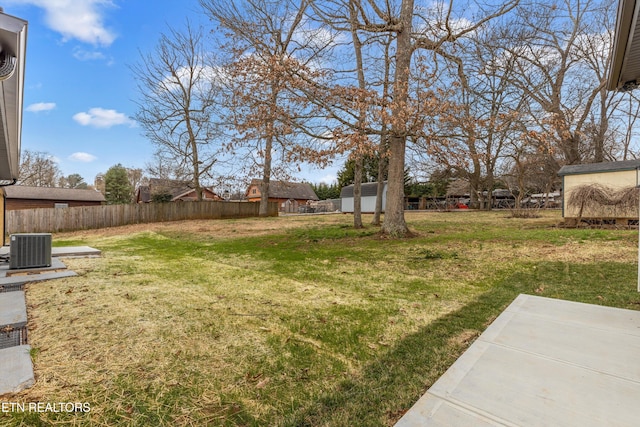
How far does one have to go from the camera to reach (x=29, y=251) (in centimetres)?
467

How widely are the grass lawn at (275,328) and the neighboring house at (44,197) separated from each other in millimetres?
25963

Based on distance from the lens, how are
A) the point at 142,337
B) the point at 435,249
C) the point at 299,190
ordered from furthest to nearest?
the point at 299,190, the point at 435,249, the point at 142,337

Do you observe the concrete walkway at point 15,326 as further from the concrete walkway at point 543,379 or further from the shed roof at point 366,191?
the shed roof at point 366,191

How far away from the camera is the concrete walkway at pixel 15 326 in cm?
182

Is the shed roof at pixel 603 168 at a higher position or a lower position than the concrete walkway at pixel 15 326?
higher

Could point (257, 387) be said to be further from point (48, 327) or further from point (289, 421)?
point (48, 327)

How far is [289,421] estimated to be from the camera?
5.01ft

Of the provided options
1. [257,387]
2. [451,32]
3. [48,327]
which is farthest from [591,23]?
[48,327]

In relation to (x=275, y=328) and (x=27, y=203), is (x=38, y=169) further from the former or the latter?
(x=275, y=328)

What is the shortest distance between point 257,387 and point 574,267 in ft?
17.3

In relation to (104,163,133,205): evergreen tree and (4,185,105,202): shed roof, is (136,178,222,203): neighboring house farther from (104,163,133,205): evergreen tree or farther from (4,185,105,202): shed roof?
(4,185,105,202): shed roof

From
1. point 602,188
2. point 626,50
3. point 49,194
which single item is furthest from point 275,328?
point 49,194

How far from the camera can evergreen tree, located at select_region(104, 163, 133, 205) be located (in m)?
34.0

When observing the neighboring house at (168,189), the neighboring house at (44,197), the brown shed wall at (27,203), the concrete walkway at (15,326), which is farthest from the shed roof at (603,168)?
the brown shed wall at (27,203)
